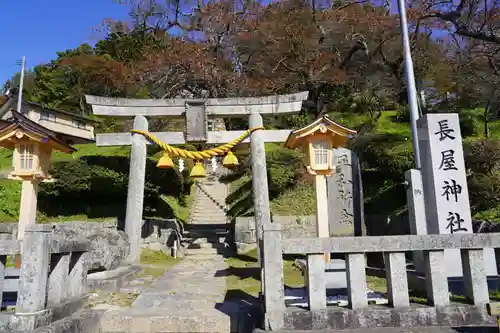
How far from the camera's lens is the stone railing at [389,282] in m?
4.27

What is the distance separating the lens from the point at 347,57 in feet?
75.9

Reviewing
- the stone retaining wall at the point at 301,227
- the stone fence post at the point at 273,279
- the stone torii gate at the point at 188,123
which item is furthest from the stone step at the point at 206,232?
the stone fence post at the point at 273,279

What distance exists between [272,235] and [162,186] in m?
12.5

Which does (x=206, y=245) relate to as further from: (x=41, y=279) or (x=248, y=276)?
(x=41, y=279)

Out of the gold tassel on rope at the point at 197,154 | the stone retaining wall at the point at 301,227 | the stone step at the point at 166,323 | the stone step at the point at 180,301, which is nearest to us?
the stone step at the point at 166,323

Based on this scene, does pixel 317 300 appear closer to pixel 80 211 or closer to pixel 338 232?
pixel 338 232

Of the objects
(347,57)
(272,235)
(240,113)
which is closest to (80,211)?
(240,113)

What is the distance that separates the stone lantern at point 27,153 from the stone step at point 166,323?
6.29 m

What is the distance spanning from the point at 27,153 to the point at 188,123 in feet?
15.3

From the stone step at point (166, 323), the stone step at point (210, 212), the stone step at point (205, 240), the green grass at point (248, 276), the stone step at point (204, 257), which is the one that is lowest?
the stone step at point (166, 323)

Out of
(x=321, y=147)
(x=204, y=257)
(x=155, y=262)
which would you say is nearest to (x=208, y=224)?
(x=204, y=257)

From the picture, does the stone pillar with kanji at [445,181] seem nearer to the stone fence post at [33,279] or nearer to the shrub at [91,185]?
the stone fence post at [33,279]

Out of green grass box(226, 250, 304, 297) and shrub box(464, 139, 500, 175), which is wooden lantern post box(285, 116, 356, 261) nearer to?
green grass box(226, 250, 304, 297)

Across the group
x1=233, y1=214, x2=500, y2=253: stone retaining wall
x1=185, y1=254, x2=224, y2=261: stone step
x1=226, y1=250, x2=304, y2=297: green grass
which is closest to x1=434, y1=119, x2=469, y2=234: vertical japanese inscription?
x1=226, y1=250, x2=304, y2=297: green grass
